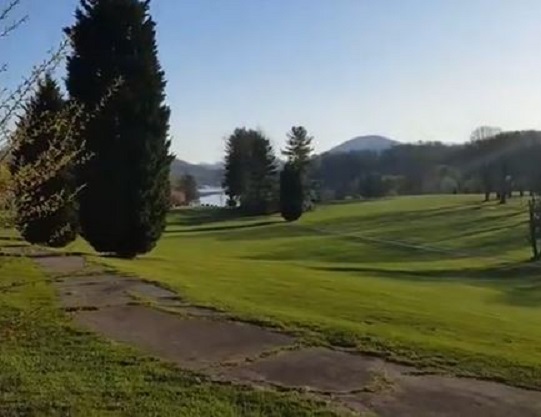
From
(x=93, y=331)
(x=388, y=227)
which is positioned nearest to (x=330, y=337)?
(x=93, y=331)

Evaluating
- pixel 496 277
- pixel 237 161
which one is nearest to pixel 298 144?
pixel 237 161

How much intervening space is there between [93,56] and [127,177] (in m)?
3.45

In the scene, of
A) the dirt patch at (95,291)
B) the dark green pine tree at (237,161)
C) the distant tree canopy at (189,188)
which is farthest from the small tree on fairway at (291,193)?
the dirt patch at (95,291)

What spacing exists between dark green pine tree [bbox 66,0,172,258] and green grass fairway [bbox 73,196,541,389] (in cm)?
146

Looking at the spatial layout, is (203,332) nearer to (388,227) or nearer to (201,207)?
(388,227)

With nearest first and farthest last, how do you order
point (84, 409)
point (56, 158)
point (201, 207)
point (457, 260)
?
point (56, 158) → point (84, 409) → point (457, 260) → point (201, 207)

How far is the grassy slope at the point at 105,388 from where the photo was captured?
6.50m

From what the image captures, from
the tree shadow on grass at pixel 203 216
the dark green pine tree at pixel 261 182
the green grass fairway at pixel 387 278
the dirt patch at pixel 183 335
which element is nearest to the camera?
the dirt patch at pixel 183 335

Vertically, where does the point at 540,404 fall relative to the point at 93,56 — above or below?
below

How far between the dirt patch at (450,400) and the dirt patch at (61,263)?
10275 millimetres

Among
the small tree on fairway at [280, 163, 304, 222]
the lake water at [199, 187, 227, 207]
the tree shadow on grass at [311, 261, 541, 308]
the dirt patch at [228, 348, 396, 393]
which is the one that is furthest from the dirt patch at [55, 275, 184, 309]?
the lake water at [199, 187, 227, 207]

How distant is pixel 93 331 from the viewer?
9.73 metres

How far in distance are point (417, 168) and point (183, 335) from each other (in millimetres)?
100521

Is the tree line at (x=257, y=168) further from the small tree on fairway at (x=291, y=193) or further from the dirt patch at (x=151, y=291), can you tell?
the dirt patch at (x=151, y=291)
